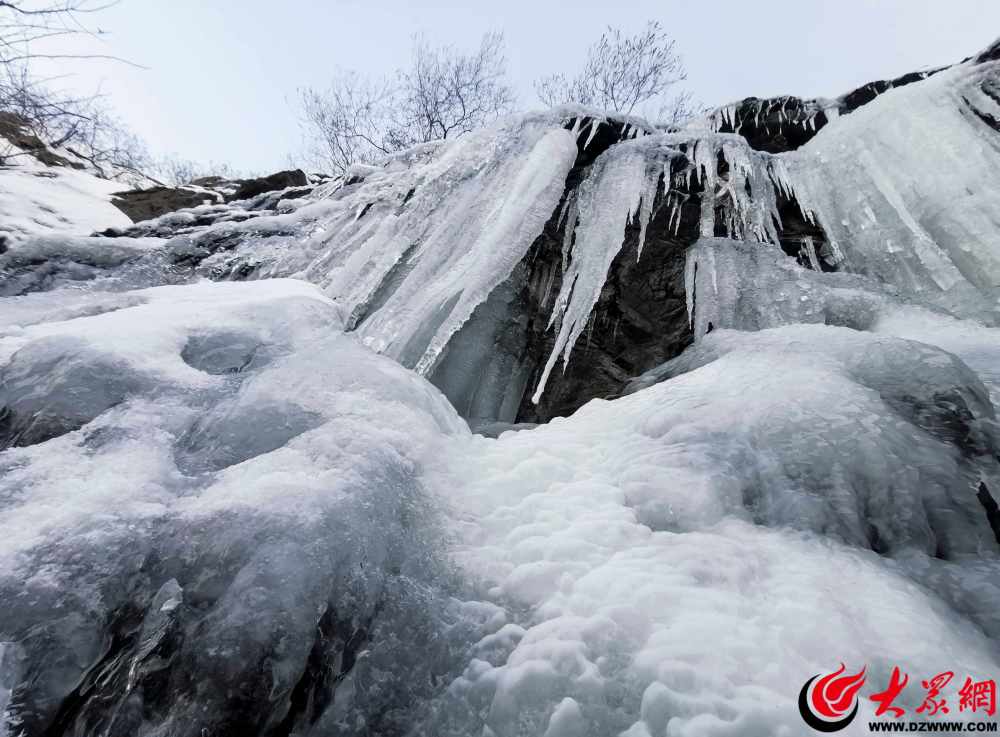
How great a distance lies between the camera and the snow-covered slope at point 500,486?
4.21 ft

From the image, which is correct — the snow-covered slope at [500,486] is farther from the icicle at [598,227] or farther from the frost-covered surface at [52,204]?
the frost-covered surface at [52,204]

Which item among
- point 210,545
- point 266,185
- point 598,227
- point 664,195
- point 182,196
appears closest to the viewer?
point 210,545

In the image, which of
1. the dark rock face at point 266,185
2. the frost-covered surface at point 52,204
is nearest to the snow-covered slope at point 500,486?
the frost-covered surface at point 52,204

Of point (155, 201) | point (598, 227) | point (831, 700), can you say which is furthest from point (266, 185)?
point (831, 700)

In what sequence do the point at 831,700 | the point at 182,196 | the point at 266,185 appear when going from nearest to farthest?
1. the point at 831,700
2. the point at 266,185
3. the point at 182,196

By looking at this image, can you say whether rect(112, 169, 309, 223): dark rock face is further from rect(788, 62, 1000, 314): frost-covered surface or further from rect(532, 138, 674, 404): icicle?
rect(788, 62, 1000, 314): frost-covered surface

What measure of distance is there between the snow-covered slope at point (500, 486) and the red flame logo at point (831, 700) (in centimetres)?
3

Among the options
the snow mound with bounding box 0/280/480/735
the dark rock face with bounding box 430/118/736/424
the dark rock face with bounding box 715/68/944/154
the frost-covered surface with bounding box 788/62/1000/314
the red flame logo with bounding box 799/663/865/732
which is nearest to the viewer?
the red flame logo with bounding box 799/663/865/732

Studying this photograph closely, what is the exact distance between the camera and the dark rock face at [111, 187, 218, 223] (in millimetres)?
6750

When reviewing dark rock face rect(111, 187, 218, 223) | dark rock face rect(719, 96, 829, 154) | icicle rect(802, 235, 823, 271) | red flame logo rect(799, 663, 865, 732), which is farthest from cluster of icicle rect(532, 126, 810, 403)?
dark rock face rect(111, 187, 218, 223)

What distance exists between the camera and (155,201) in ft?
23.0

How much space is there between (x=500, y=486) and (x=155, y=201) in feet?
23.8

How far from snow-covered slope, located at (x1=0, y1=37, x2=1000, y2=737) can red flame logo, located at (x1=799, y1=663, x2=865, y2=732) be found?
0.08 feet

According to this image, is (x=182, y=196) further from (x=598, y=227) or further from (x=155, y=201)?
(x=598, y=227)
